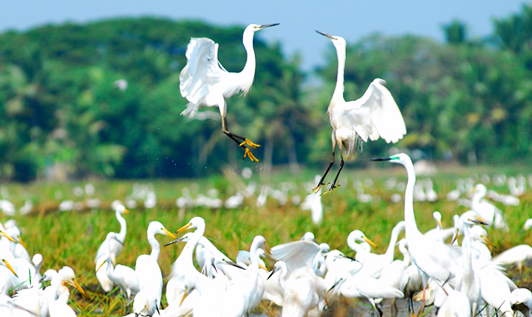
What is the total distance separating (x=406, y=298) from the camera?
6.46 meters

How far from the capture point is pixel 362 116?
5.03 metres

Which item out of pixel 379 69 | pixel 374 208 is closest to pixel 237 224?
pixel 374 208

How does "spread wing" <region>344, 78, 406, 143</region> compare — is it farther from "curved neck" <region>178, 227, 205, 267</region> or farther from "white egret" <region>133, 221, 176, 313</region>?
"white egret" <region>133, 221, 176, 313</region>

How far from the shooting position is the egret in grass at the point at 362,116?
4.81 m

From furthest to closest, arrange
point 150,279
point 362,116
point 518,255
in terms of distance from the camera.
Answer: point 518,255
point 362,116
point 150,279

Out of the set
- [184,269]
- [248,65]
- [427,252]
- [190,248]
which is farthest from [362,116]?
[184,269]

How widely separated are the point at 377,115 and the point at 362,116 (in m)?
0.13

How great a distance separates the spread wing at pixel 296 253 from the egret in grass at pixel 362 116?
0.47 m

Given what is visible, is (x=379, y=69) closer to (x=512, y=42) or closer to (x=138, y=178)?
(x=512, y=42)

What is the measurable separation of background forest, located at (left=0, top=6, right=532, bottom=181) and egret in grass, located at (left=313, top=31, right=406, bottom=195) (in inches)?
1062

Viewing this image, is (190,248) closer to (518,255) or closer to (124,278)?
(124,278)

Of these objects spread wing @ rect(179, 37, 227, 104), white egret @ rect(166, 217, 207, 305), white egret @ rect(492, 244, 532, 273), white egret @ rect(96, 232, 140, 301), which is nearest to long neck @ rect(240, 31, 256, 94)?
spread wing @ rect(179, 37, 227, 104)

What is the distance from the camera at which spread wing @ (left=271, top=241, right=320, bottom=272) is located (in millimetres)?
4777

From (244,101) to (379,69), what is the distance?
10.8 meters
